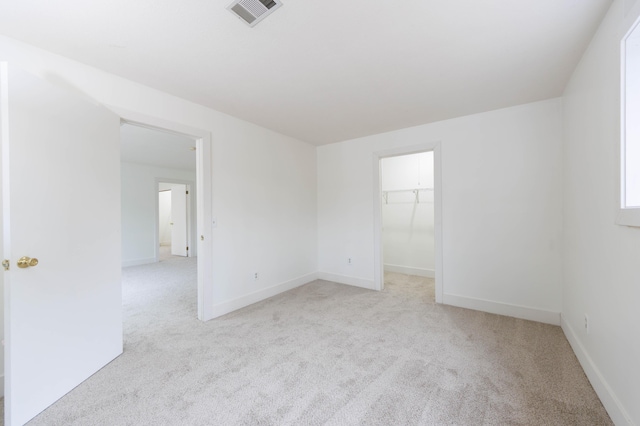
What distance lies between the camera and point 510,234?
9.34ft

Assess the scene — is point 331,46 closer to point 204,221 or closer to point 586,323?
point 204,221

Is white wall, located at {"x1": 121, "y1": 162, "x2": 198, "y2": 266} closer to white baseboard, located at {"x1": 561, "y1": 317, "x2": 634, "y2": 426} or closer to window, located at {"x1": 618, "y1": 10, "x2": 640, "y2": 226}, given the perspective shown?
white baseboard, located at {"x1": 561, "y1": 317, "x2": 634, "y2": 426}

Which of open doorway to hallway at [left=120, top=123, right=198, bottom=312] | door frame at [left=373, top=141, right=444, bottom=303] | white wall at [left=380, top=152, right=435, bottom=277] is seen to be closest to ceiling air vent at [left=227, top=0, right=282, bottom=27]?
door frame at [left=373, top=141, right=444, bottom=303]

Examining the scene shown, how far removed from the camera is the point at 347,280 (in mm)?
4133

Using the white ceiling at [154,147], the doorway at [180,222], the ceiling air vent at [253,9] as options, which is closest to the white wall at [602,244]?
the ceiling air vent at [253,9]

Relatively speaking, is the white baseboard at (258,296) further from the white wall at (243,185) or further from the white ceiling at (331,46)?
the white ceiling at (331,46)

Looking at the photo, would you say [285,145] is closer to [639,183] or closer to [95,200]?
[95,200]

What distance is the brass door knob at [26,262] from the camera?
1446 mm

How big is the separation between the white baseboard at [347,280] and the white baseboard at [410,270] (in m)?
1.22

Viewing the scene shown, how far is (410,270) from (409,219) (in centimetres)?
93

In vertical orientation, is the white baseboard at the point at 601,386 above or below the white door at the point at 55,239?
below

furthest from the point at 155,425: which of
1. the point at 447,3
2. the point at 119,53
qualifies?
the point at 447,3

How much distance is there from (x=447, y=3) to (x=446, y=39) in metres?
0.31

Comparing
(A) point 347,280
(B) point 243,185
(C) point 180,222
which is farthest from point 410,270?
(C) point 180,222
